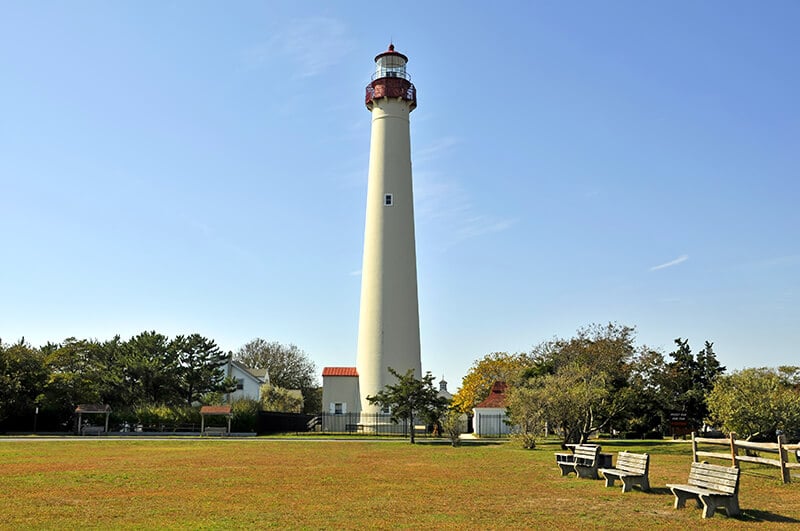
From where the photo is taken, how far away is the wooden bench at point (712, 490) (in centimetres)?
1270

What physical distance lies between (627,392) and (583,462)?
57.9ft

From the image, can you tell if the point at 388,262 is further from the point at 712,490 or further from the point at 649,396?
the point at 712,490

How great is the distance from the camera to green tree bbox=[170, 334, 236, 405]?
5206 cm

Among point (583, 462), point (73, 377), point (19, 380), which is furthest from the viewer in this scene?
point (73, 377)


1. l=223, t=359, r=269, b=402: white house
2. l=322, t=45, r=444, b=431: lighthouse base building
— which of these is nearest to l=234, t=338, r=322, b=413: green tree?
l=223, t=359, r=269, b=402: white house

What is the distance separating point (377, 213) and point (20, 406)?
1020 inches

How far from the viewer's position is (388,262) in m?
46.8

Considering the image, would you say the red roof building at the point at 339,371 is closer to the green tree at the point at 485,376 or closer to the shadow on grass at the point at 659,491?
the green tree at the point at 485,376

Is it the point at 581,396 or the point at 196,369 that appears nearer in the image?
the point at 581,396

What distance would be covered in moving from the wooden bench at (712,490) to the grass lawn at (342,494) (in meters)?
0.22

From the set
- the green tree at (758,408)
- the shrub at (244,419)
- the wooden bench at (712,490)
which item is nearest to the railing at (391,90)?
the shrub at (244,419)

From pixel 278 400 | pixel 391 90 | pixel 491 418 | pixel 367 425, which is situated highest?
pixel 391 90

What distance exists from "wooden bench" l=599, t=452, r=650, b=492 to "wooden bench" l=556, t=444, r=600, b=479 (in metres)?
1.40

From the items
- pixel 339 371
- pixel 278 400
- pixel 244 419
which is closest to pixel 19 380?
pixel 244 419
